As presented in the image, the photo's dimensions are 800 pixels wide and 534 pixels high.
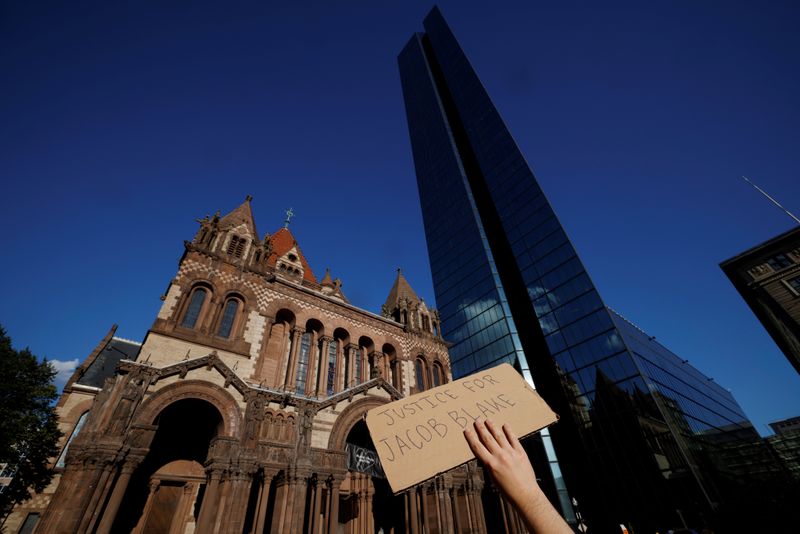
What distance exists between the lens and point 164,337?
48.3ft

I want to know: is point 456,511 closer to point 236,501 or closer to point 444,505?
point 444,505

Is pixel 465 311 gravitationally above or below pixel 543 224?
below

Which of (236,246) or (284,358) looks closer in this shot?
(284,358)

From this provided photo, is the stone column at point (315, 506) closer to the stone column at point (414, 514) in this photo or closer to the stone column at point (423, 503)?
the stone column at point (414, 514)

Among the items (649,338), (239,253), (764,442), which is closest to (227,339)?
(239,253)

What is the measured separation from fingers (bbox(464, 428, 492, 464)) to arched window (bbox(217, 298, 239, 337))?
17186 millimetres

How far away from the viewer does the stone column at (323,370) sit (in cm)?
1816

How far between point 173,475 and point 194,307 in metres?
7.11

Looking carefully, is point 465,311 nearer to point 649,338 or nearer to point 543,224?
point 543,224

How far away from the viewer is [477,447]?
219 cm

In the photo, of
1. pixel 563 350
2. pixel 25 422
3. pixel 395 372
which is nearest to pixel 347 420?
pixel 395 372

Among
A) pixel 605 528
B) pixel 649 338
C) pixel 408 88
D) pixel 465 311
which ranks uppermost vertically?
pixel 408 88

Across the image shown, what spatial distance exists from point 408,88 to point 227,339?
281ft

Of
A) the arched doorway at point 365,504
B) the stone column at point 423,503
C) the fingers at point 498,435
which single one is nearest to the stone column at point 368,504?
the arched doorway at point 365,504
